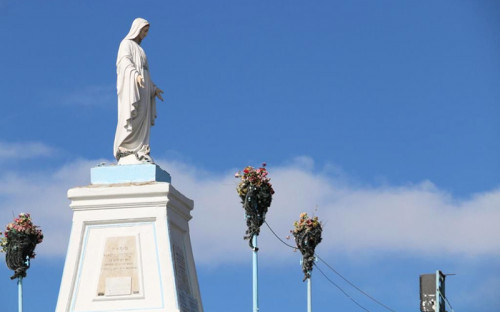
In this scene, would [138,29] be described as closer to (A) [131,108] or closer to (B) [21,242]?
(A) [131,108]

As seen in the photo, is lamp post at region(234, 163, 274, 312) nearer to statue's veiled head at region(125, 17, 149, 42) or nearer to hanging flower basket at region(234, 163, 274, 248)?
hanging flower basket at region(234, 163, 274, 248)

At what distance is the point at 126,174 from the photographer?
27.2 m

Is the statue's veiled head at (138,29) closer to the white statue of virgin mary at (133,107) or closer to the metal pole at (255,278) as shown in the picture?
the white statue of virgin mary at (133,107)

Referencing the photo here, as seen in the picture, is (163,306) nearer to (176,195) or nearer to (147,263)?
(147,263)

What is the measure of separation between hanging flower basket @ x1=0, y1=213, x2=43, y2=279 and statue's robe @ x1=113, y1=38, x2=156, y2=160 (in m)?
6.19

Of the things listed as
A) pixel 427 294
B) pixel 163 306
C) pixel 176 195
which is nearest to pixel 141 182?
pixel 176 195

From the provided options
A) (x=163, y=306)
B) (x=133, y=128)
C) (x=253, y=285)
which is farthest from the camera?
(x=253, y=285)

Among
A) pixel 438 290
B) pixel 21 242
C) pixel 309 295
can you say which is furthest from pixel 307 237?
pixel 438 290

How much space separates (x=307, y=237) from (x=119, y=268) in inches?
437

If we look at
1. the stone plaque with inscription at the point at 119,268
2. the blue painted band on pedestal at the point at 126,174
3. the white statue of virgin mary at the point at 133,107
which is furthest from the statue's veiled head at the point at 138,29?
the stone plaque with inscription at the point at 119,268

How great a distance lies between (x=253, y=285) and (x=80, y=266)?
6424 millimetres

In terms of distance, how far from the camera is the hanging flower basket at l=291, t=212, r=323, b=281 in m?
36.6

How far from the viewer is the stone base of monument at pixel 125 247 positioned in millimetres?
26156

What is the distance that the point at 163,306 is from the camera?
1021 inches
